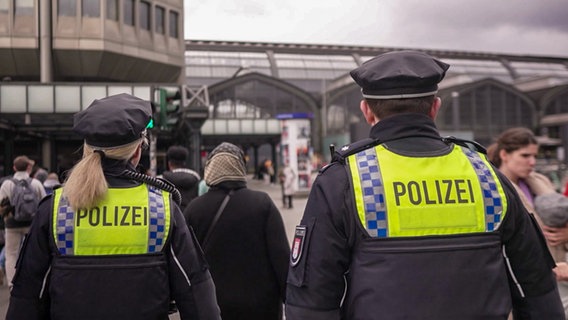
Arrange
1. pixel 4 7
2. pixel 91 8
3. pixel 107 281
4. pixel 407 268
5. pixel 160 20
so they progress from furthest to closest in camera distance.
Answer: pixel 160 20
pixel 91 8
pixel 4 7
pixel 107 281
pixel 407 268

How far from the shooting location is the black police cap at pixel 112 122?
7.31 feet

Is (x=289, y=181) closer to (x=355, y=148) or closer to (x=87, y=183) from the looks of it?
(x=87, y=183)

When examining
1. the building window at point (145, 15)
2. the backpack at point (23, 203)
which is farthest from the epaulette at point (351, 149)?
the building window at point (145, 15)

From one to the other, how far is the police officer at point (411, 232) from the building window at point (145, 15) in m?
32.3

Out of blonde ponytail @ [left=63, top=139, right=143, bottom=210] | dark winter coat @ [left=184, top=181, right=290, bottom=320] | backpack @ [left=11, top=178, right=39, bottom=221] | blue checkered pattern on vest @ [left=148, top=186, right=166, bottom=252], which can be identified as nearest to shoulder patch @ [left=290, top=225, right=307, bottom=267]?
blue checkered pattern on vest @ [left=148, top=186, right=166, bottom=252]

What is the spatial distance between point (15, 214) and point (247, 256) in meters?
4.90

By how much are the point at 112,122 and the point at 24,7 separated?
29.5m

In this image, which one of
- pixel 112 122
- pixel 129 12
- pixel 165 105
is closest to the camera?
pixel 112 122

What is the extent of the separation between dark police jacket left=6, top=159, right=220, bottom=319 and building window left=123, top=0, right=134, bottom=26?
3054 centimetres

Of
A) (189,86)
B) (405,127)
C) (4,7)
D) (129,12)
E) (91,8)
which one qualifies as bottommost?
(405,127)

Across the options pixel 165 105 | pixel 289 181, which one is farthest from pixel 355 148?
pixel 289 181

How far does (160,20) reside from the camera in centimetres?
3366

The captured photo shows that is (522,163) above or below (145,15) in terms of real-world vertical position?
below

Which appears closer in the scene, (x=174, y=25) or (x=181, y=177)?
(x=181, y=177)
